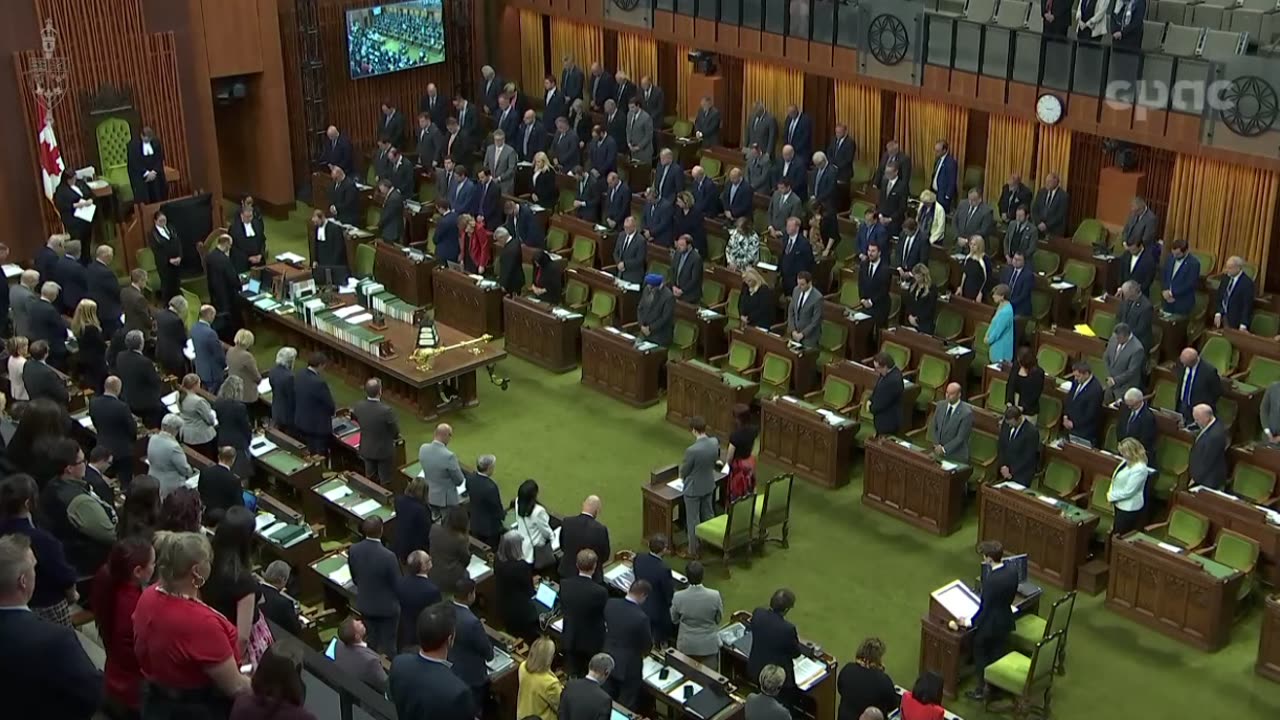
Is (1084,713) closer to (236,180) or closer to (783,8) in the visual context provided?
(783,8)

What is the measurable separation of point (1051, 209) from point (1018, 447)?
579 centimetres

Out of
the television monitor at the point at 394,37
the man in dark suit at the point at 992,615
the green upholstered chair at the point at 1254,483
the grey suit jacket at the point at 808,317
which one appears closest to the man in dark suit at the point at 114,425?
the grey suit jacket at the point at 808,317

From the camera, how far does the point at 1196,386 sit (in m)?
14.0

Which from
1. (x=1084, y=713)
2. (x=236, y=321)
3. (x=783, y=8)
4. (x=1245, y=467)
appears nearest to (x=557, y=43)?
(x=783, y=8)

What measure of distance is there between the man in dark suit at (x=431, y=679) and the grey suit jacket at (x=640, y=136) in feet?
47.8

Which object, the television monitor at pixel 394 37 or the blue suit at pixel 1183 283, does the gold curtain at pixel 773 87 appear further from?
the blue suit at pixel 1183 283

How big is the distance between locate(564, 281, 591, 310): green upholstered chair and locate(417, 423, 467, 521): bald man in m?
5.58

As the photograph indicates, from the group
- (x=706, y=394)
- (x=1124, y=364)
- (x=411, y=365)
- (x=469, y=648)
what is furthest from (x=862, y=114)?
(x=469, y=648)

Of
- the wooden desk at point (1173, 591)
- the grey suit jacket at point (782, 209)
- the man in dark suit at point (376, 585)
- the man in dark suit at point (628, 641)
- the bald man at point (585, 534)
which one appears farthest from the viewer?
the grey suit jacket at point (782, 209)

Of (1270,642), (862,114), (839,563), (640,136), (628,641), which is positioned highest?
(862,114)

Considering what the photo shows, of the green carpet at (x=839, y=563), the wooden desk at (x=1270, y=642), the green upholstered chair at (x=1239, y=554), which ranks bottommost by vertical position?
the green carpet at (x=839, y=563)

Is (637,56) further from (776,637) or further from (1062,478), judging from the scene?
(776,637)

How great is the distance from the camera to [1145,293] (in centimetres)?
1659

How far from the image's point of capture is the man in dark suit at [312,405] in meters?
13.8
